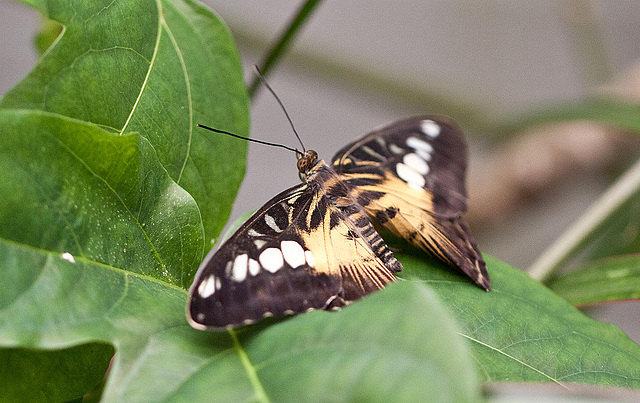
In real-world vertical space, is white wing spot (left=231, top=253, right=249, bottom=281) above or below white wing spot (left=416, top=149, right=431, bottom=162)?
below

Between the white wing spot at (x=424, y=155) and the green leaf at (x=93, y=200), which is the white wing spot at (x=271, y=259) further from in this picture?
the white wing spot at (x=424, y=155)

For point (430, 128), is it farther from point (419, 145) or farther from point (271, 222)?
point (271, 222)


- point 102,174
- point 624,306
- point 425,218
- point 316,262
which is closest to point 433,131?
point 425,218

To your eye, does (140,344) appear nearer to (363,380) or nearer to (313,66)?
(363,380)

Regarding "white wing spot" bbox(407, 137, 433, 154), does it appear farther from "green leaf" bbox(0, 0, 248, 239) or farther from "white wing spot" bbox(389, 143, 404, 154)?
"green leaf" bbox(0, 0, 248, 239)

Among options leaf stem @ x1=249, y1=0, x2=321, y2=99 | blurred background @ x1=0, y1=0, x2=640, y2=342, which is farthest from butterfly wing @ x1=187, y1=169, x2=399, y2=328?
blurred background @ x1=0, y1=0, x2=640, y2=342

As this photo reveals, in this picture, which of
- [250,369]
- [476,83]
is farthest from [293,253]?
[476,83]
